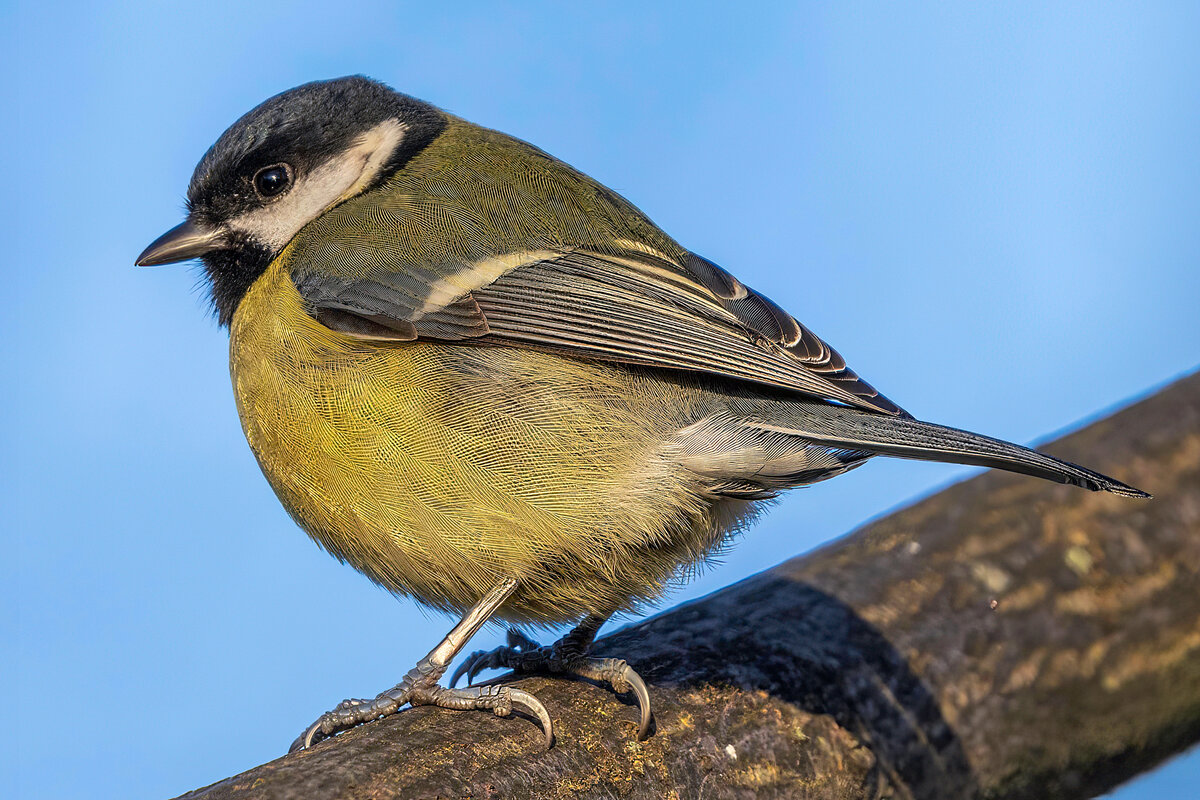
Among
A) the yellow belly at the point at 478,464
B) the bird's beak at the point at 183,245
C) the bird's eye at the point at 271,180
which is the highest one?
the bird's eye at the point at 271,180

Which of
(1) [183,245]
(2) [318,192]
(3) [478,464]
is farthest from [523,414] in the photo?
(1) [183,245]

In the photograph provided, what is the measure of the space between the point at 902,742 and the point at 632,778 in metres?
0.92

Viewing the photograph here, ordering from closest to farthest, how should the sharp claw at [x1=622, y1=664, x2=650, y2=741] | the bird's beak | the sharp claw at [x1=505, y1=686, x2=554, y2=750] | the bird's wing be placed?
the sharp claw at [x1=505, y1=686, x2=554, y2=750] < the sharp claw at [x1=622, y1=664, x2=650, y2=741] < the bird's wing < the bird's beak

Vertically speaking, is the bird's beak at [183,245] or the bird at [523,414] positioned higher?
the bird's beak at [183,245]

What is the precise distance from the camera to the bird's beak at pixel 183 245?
116 inches

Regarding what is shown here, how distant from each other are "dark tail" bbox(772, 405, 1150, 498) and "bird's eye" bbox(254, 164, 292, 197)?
1566mm

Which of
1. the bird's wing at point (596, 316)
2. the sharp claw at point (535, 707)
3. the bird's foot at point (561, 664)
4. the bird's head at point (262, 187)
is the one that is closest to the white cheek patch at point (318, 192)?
the bird's head at point (262, 187)

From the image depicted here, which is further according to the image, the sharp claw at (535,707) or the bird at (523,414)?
the bird at (523,414)

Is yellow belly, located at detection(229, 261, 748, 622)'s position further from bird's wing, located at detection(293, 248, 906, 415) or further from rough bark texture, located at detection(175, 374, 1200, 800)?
rough bark texture, located at detection(175, 374, 1200, 800)

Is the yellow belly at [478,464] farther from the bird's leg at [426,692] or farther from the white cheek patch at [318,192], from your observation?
the white cheek patch at [318,192]

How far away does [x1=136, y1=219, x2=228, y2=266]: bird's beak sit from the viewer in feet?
9.65

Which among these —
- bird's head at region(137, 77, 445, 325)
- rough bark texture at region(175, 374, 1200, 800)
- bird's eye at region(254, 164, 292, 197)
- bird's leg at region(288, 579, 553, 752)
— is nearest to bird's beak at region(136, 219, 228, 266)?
bird's head at region(137, 77, 445, 325)

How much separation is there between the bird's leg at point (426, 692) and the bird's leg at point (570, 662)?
263mm

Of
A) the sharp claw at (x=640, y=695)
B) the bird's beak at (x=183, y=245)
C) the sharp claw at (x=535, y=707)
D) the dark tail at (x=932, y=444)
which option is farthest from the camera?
the bird's beak at (x=183, y=245)
